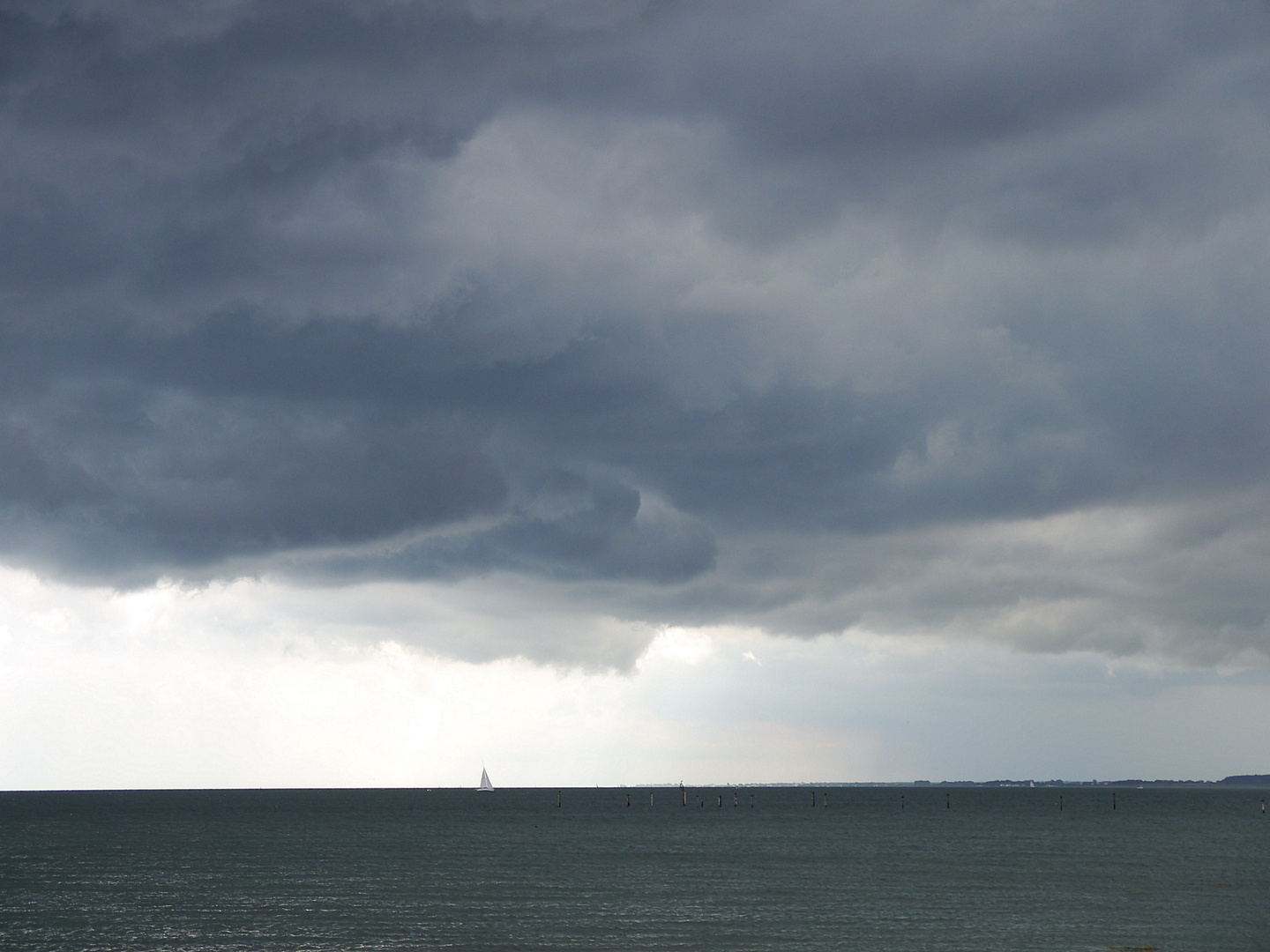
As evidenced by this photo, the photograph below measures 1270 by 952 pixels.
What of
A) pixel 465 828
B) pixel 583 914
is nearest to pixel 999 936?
pixel 583 914

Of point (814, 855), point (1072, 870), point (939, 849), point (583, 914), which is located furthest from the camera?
point (939, 849)

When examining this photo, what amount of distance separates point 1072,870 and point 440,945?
2545 inches

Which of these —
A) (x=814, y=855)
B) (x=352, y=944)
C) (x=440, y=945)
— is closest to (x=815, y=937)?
(x=440, y=945)

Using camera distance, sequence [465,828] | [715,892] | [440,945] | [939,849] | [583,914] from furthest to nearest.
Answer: [465,828]
[939,849]
[715,892]
[583,914]
[440,945]

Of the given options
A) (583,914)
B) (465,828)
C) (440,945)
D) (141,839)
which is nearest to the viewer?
(440,945)

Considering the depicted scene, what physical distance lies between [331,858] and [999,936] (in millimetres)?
73499

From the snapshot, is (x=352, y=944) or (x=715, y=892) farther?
(x=715, y=892)

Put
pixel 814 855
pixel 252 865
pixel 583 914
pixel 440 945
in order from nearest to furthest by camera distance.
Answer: pixel 440 945 < pixel 583 914 < pixel 252 865 < pixel 814 855

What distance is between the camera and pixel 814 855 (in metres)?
122

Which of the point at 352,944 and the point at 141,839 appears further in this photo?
the point at 141,839

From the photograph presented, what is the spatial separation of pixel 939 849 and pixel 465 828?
254 feet

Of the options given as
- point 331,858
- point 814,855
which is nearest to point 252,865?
point 331,858

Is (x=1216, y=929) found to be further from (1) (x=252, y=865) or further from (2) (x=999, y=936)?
(1) (x=252, y=865)

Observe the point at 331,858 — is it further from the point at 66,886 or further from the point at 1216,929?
the point at 1216,929
